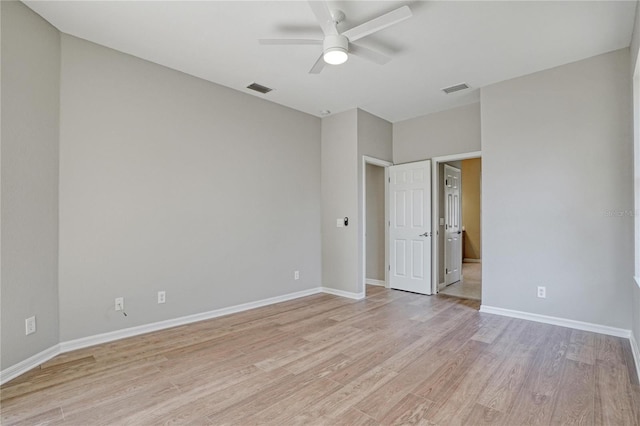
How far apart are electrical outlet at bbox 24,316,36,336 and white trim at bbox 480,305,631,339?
4.61 m

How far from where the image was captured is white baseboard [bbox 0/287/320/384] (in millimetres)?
2377

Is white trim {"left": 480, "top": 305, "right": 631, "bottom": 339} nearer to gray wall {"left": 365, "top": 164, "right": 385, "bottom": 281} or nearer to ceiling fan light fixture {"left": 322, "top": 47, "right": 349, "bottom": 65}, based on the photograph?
gray wall {"left": 365, "top": 164, "right": 385, "bottom": 281}

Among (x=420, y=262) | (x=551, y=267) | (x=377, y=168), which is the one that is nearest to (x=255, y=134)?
(x=377, y=168)

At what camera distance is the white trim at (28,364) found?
2275 millimetres

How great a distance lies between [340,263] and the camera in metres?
4.94

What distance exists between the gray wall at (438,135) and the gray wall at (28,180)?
4599 millimetres

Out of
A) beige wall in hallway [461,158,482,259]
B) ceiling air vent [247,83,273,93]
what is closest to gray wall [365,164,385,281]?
ceiling air vent [247,83,273,93]

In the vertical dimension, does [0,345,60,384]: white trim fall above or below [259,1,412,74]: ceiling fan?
below

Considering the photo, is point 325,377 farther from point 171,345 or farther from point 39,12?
point 39,12

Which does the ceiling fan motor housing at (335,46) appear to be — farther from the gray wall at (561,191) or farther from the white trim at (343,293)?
the white trim at (343,293)

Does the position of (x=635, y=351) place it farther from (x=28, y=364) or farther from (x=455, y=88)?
(x=28, y=364)

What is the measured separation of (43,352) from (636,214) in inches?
208

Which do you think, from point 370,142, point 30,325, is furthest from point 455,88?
point 30,325

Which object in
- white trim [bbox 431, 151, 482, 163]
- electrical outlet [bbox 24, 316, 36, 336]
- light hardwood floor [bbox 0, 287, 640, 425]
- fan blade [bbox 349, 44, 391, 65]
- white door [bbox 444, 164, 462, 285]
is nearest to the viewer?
light hardwood floor [bbox 0, 287, 640, 425]
